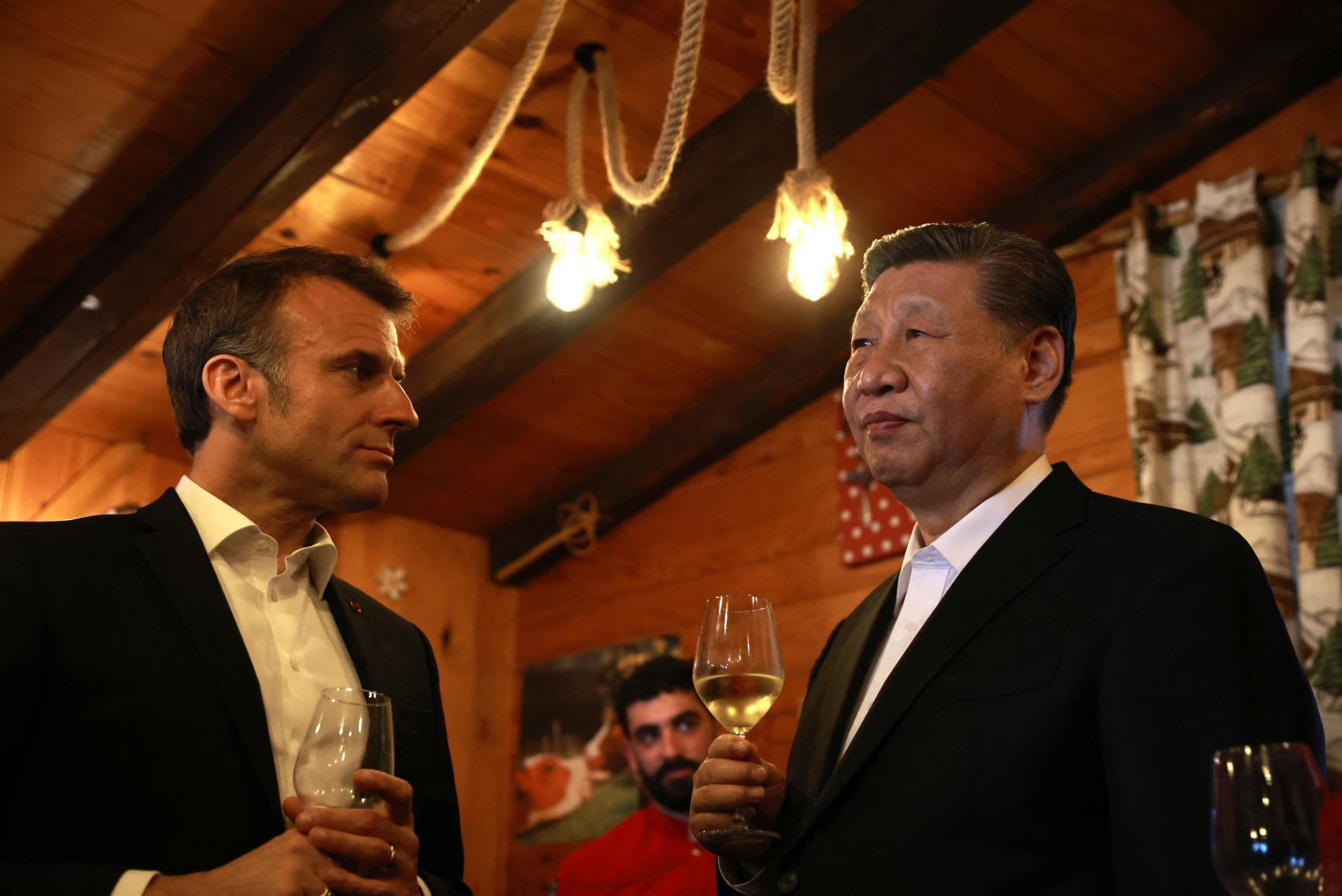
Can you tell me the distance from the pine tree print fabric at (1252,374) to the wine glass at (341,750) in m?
2.52

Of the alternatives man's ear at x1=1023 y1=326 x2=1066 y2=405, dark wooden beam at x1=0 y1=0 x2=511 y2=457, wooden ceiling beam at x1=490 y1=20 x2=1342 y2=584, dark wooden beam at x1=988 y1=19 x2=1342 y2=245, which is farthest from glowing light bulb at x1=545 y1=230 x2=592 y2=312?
man's ear at x1=1023 y1=326 x2=1066 y2=405

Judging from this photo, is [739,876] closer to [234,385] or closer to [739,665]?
[739,665]

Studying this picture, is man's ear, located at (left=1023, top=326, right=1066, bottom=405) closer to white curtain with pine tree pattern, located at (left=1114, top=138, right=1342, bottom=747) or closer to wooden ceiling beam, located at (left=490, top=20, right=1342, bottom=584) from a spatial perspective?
white curtain with pine tree pattern, located at (left=1114, top=138, right=1342, bottom=747)

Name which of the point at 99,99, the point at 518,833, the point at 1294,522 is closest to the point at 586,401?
the point at 518,833

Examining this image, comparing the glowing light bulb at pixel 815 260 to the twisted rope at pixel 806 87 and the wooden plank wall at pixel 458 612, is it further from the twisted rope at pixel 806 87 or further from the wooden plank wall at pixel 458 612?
the wooden plank wall at pixel 458 612

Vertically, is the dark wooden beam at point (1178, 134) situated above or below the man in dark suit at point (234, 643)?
above

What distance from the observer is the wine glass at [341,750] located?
1.39 metres

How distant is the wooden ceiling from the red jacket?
52.2 inches

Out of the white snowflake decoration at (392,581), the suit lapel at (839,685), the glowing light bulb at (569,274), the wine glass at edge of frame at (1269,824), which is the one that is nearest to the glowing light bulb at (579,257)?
the glowing light bulb at (569,274)

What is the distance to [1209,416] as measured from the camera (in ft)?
11.9

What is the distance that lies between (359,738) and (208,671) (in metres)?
0.36

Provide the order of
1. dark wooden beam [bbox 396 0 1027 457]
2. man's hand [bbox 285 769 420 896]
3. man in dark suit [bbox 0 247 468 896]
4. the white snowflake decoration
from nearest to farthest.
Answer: man's hand [bbox 285 769 420 896] < man in dark suit [bbox 0 247 468 896] < dark wooden beam [bbox 396 0 1027 457] < the white snowflake decoration

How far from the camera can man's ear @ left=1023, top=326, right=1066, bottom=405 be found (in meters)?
1.91

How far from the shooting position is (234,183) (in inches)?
129
